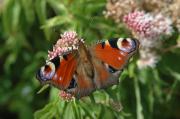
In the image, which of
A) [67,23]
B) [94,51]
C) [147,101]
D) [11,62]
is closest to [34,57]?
[11,62]

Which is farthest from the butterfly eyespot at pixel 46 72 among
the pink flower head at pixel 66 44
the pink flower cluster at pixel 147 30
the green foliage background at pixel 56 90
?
the pink flower cluster at pixel 147 30

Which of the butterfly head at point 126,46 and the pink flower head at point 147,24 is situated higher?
the butterfly head at point 126,46

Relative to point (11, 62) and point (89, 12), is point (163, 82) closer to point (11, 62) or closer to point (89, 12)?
point (89, 12)

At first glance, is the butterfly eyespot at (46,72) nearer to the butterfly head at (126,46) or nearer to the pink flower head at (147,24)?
the butterfly head at (126,46)

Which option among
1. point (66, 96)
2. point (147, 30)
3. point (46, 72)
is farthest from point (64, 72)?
point (147, 30)

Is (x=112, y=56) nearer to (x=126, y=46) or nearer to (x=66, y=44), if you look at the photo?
(x=126, y=46)

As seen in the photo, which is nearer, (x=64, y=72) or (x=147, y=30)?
(x=64, y=72)
